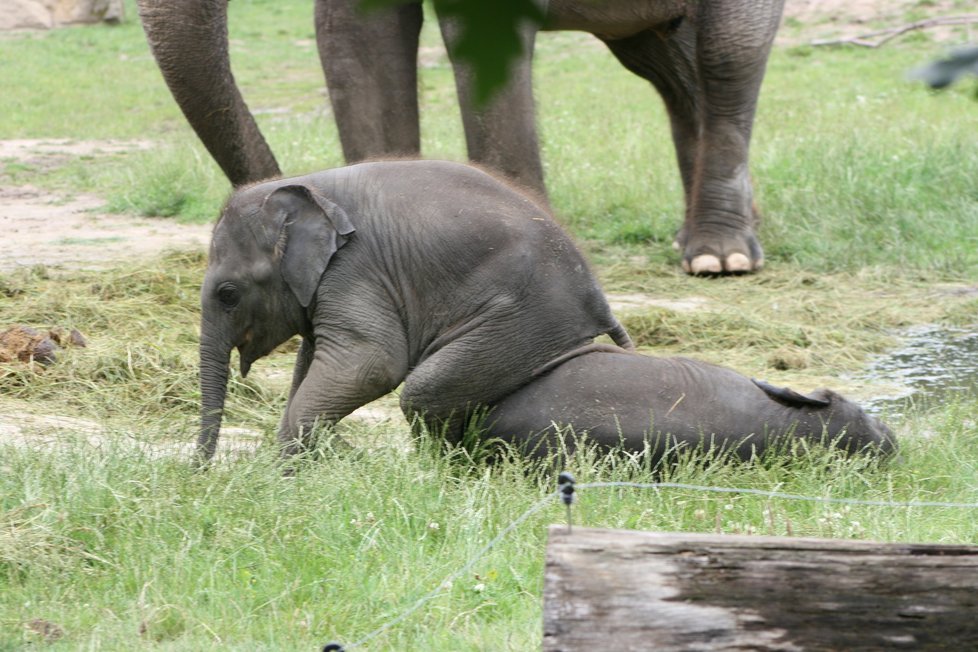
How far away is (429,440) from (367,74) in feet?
8.21

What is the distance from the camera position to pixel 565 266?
14.9 feet

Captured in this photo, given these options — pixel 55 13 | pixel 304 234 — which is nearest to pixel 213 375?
pixel 304 234

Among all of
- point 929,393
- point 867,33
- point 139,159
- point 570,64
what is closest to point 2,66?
point 570,64

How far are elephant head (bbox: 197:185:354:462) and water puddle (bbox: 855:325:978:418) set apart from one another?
2072 mm

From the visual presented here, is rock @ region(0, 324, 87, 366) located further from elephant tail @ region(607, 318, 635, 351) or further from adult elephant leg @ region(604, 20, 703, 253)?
adult elephant leg @ region(604, 20, 703, 253)

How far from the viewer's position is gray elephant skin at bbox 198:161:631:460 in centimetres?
442

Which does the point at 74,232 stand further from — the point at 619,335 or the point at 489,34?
the point at 489,34

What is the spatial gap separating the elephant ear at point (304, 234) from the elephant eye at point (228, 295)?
0.16 metres

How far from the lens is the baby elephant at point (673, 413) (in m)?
4.32

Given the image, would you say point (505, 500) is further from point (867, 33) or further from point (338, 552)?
point (867, 33)

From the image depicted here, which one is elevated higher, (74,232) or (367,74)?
(367,74)

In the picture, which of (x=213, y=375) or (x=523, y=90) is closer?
(x=213, y=375)

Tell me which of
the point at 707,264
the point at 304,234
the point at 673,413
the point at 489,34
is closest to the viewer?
the point at 489,34

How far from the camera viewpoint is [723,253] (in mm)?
7699
